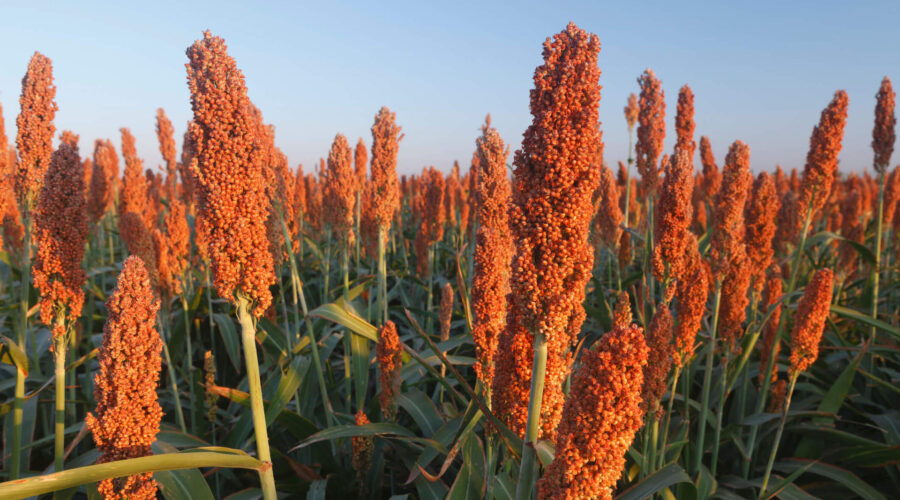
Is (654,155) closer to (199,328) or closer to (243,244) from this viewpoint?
(243,244)

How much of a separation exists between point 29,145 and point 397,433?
10.1 feet

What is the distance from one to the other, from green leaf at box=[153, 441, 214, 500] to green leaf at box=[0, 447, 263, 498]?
0.63 meters

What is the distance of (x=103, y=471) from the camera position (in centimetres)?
138

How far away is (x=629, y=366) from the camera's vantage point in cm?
123

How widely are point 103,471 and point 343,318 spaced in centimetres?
174

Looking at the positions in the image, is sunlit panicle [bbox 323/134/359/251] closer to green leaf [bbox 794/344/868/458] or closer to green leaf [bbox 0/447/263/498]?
green leaf [bbox 0/447/263/498]

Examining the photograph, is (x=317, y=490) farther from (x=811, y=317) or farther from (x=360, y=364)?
(x=811, y=317)

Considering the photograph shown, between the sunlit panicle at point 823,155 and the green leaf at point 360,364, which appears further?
the sunlit panicle at point 823,155

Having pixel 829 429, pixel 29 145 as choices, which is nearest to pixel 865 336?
pixel 829 429

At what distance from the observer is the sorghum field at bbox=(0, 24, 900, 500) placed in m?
1.54

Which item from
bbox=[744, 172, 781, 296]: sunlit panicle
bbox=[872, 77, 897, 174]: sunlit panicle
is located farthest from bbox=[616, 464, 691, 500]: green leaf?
bbox=[872, 77, 897, 174]: sunlit panicle

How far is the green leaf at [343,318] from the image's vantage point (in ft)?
9.98

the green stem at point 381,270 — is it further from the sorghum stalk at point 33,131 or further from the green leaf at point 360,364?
the sorghum stalk at point 33,131

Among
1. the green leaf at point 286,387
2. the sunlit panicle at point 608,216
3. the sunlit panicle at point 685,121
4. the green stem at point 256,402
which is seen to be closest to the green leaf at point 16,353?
the green leaf at point 286,387
